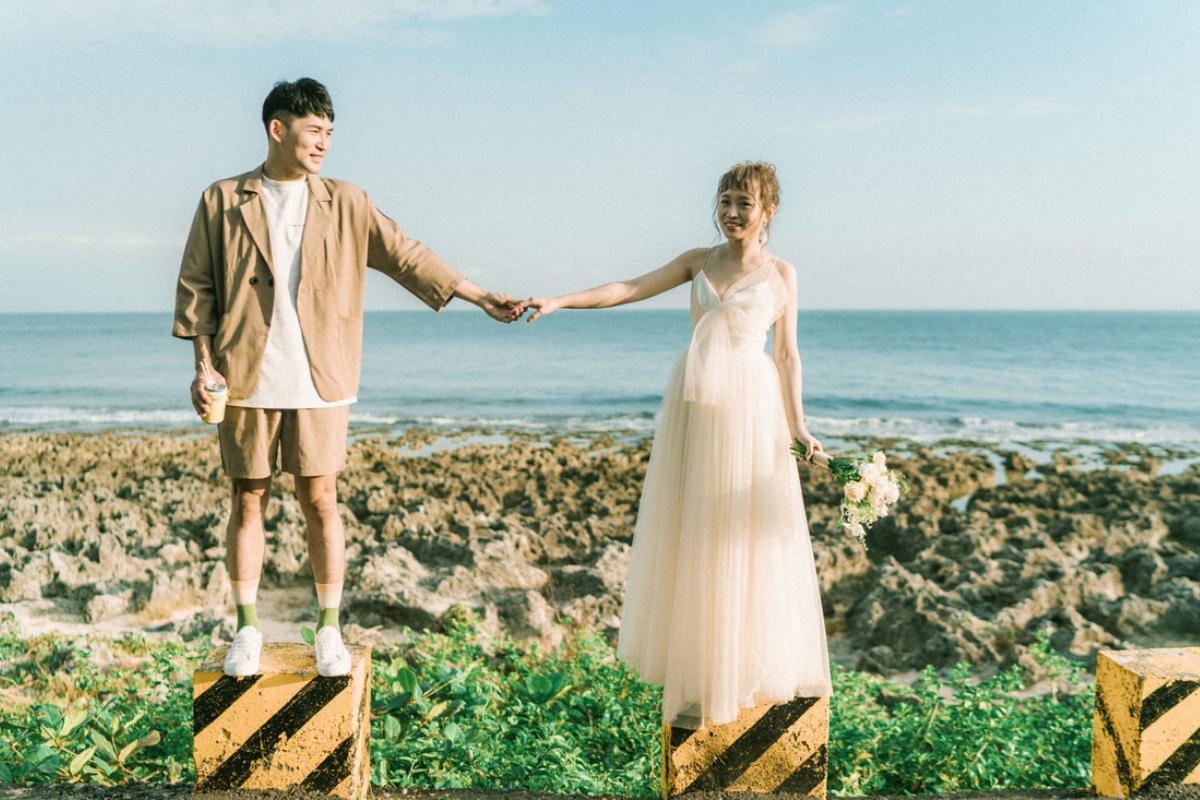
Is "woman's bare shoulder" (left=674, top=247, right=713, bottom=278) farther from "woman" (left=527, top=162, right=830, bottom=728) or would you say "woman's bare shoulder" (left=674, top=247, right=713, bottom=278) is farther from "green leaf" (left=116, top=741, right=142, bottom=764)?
"green leaf" (left=116, top=741, right=142, bottom=764)

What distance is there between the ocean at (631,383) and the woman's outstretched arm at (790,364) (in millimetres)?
17396

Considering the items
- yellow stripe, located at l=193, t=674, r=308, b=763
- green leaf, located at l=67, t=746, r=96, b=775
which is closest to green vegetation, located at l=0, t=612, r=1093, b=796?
green leaf, located at l=67, t=746, r=96, b=775

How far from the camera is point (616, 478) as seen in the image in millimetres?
12312

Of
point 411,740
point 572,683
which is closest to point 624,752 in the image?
point 572,683

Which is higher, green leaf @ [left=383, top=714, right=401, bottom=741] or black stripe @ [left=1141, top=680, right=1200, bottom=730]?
black stripe @ [left=1141, top=680, right=1200, bottom=730]

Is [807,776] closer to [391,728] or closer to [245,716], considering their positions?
[391,728]

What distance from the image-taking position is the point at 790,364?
3600 mm

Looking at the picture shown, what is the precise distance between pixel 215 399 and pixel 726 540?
193 cm

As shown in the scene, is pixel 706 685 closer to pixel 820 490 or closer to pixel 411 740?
pixel 411 740

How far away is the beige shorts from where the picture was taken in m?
3.25

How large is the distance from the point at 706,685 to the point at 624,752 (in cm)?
112

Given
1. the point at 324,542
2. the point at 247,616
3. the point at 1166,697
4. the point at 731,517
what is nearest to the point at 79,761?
the point at 247,616

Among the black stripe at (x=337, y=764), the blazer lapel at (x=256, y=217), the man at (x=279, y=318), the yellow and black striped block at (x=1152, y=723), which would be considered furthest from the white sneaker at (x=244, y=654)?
the yellow and black striped block at (x=1152, y=723)

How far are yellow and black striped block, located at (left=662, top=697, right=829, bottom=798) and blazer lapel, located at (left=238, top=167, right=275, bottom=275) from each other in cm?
235
